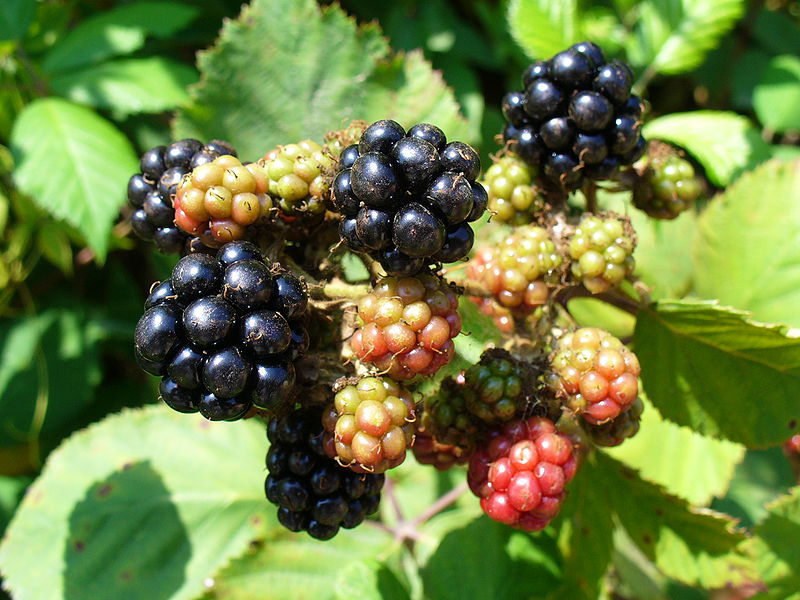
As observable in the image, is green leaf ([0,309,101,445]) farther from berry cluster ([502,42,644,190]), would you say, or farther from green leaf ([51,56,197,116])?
berry cluster ([502,42,644,190])

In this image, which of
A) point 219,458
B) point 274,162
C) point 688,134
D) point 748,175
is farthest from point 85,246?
point 748,175

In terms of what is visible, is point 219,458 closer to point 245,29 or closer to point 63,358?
point 63,358

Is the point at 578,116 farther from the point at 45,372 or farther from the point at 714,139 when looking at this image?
the point at 45,372

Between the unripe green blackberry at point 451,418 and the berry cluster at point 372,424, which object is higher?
the berry cluster at point 372,424

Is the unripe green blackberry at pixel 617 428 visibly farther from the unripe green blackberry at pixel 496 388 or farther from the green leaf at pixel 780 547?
the green leaf at pixel 780 547

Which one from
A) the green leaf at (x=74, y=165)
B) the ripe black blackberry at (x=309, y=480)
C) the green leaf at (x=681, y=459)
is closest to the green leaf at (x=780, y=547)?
the green leaf at (x=681, y=459)

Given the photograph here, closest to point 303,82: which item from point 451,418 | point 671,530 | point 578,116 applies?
point 578,116

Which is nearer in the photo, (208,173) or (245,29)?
(208,173)
